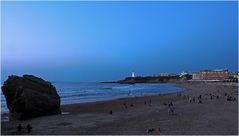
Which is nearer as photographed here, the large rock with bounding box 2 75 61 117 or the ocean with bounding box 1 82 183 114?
the large rock with bounding box 2 75 61 117

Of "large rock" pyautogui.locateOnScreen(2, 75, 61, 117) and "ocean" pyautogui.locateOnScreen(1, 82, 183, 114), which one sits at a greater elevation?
"large rock" pyautogui.locateOnScreen(2, 75, 61, 117)

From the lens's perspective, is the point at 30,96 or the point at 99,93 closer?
the point at 30,96

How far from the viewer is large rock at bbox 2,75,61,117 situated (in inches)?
1209

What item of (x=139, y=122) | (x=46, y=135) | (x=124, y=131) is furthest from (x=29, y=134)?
(x=139, y=122)

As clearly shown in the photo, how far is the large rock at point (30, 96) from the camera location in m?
30.7

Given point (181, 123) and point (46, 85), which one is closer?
point (181, 123)

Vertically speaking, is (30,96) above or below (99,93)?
above

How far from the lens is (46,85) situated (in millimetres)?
33656

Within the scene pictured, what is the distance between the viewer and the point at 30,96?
1206 inches

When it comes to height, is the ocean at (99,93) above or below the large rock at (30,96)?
below

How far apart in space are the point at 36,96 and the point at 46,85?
2.70 metres

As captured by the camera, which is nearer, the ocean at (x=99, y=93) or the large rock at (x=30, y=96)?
the large rock at (x=30, y=96)

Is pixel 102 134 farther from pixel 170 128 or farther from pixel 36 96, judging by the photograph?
pixel 36 96

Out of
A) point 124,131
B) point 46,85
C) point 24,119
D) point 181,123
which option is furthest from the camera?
point 46,85
